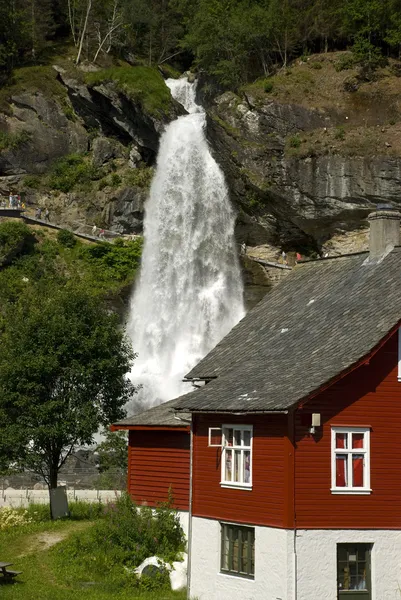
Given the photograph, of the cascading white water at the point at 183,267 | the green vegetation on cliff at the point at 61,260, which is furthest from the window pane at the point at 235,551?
the green vegetation on cliff at the point at 61,260

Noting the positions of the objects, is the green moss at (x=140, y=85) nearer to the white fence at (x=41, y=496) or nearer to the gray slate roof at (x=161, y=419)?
the white fence at (x=41, y=496)

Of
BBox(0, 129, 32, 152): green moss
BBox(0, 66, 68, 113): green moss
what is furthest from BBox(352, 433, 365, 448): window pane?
BBox(0, 66, 68, 113): green moss

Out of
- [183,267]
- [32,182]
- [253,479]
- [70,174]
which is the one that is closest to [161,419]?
[253,479]

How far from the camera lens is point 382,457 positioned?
79.2 feet

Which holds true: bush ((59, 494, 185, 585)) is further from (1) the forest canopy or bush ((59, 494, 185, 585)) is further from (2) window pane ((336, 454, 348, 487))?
(1) the forest canopy

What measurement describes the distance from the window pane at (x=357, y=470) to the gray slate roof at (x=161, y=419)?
5.20 m

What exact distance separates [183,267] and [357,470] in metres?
42.6

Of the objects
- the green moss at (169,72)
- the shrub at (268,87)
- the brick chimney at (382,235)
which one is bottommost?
the brick chimney at (382,235)

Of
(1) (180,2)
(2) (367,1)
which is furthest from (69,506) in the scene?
(1) (180,2)

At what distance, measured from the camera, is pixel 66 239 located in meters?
66.6

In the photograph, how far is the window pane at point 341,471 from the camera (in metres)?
23.8

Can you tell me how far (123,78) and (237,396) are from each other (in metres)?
50.4

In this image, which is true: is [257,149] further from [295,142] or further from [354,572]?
[354,572]

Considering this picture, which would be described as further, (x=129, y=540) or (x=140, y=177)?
(x=140, y=177)
